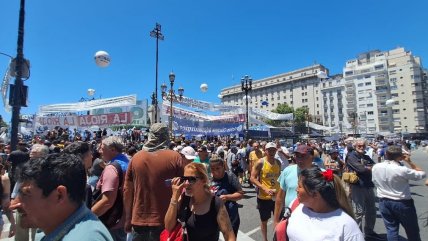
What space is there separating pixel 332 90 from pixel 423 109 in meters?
30.0

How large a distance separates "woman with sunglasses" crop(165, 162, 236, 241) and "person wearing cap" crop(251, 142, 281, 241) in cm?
279

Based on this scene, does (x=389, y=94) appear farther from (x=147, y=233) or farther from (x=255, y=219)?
(x=147, y=233)

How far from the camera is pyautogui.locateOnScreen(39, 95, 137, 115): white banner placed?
53.8ft

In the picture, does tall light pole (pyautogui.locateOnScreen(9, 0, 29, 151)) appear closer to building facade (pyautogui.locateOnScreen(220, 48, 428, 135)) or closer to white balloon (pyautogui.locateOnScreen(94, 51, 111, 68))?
white balloon (pyautogui.locateOnScreen(94, 51, 111, 68))

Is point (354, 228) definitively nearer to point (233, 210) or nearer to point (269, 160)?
point (233, 210)

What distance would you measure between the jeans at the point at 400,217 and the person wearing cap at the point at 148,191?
3409mm

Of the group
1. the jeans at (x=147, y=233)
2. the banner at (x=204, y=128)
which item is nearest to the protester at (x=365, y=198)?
the jeans at (x=147, y=233)

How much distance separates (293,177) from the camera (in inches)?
169

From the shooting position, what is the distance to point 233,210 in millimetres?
3893

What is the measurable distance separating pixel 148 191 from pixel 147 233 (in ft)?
1.45

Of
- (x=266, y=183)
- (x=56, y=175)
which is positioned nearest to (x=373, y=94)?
(x=266, y=183)

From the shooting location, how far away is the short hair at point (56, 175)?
1430mm

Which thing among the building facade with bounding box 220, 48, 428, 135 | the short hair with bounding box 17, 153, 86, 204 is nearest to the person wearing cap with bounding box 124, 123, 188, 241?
the short hair with bounding box 17, 153, 86, 204

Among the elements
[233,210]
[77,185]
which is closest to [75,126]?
[233,210]
